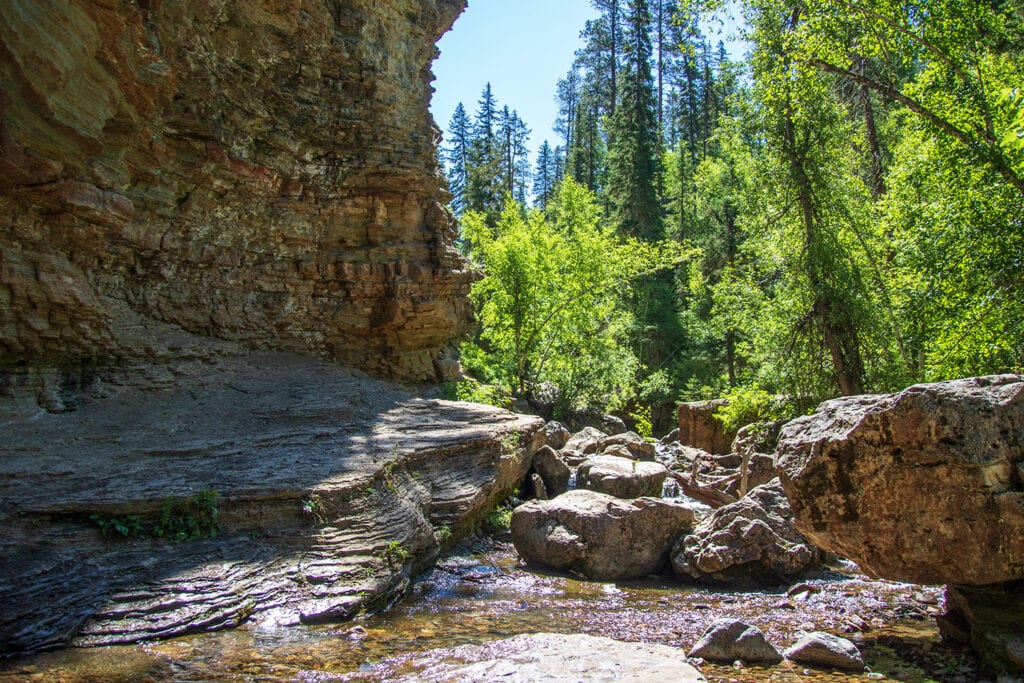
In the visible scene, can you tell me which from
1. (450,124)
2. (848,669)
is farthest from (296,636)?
(450,124)

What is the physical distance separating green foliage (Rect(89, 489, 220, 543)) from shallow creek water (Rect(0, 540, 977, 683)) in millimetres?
1316

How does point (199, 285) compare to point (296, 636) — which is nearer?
point (296, 636)

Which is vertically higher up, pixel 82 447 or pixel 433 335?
pixel 433 335

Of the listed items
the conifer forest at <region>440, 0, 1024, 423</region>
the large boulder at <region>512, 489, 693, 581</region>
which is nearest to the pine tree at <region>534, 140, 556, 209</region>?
the conifer forest at <region>440, 0, 1024, 423</region>

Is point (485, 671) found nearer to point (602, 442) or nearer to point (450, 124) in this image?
point (602, 442)

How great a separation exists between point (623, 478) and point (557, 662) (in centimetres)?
667

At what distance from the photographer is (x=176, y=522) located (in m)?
6.52

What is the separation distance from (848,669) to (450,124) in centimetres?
4531

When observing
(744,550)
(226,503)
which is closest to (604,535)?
(744,550)

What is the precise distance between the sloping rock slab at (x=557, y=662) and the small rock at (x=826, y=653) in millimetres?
1023

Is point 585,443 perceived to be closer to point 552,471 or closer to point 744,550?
point 552,471

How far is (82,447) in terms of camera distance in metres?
7.72

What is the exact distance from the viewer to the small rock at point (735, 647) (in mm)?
5371

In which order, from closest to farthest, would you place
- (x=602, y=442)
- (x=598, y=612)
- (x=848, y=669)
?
(x=848, y=669) < (x=598, y=612) < (x=602, y=442)
